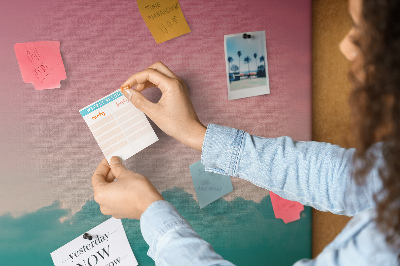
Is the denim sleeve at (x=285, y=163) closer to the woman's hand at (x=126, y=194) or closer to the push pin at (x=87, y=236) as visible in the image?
the woman's hand at (x=126, y=194)

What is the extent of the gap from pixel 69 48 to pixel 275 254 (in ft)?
2.57

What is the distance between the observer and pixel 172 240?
0.56 metres

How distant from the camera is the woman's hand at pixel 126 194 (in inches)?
25.5

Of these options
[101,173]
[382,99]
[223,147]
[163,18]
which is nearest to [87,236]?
[101,173]

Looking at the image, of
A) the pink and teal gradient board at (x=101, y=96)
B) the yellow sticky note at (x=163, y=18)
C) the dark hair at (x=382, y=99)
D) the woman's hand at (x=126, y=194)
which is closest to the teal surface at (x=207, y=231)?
the pink and teal gradient board at (x=101, y=96)

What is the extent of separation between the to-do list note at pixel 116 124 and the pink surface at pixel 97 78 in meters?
0.05

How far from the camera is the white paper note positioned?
796 millimetres

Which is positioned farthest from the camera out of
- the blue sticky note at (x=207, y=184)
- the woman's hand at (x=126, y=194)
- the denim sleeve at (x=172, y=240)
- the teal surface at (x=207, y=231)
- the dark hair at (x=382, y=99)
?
the blue sticky note at (x=207, y=184)

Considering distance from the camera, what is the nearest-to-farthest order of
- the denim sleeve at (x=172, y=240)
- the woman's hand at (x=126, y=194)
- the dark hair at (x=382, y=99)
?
1. the dark hair at (x=382, y=99)
2. the denim sleeve at (x=172, y=240)
3. the woman's hand at (x=126, y=194)

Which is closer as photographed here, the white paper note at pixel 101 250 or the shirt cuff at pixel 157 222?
the shirt cuff at pixel 157 222

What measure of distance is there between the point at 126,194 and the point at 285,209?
511 millimetres

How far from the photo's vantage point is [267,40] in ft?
2.93

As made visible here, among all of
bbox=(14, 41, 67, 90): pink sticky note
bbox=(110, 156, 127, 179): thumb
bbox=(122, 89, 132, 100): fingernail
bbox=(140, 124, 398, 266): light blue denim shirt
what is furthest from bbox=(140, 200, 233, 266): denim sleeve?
bbox=(14, 41, 67, 90): pink sticky note

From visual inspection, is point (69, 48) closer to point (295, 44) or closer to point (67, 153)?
point (67, 153)
